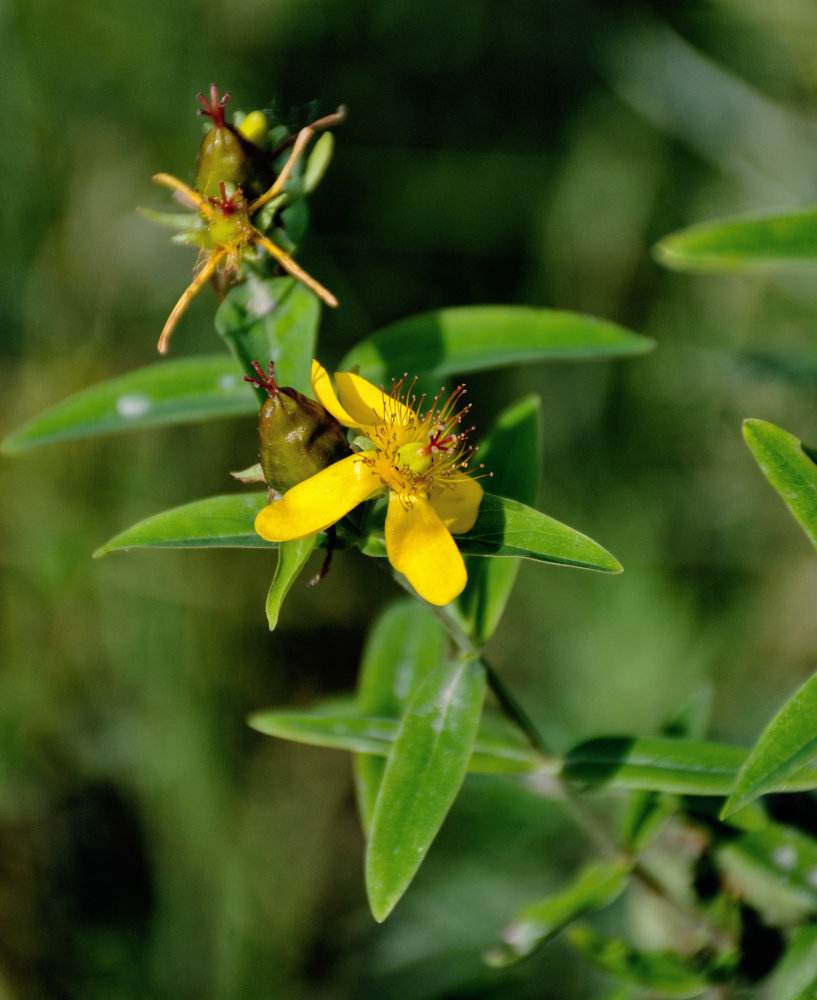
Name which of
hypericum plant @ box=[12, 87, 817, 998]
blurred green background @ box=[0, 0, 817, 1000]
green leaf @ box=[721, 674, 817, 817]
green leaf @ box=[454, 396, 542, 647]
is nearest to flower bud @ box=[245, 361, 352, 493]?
hypericum plant @ box=[12, 87, 817, 998]

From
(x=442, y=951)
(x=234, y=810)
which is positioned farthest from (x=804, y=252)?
(x=234, y=810)

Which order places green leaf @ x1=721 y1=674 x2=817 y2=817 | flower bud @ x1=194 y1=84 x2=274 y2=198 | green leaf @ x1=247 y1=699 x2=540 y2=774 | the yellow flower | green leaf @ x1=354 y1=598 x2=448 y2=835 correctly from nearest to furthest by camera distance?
green leaf @ x1=721 y1=674 x2=817 y2=817
the yellow flower
flower bud @ x1=194 y1=84 x2=274 y2=198
green leaf @ x1=247 y1=699 x2=540 y2=774
green leaf @ x1=354 y1=598 x2=448 y2=835

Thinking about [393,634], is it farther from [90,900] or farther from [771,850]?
[90,900]

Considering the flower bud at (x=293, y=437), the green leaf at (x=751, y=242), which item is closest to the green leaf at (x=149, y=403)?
the flower bud at (x=293, y=437)

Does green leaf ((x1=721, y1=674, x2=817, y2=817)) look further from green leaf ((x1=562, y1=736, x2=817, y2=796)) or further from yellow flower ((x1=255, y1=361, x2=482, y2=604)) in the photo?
yellow flower ((x1=255, y1=361, x2=482, y2=604))

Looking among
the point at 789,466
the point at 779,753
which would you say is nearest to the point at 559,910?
the point at 779,753

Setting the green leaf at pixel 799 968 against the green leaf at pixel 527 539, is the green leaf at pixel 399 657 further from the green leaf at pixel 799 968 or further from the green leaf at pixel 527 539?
the green leaf at pixel 799 968
